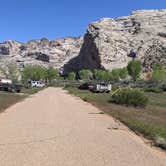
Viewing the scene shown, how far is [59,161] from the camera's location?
8.81 metres

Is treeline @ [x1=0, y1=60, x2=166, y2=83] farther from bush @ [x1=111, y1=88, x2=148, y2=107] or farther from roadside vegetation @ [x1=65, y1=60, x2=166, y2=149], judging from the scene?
bush @ [x1=111, y1=88, x2=148, y2=107]

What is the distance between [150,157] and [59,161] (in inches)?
84.7

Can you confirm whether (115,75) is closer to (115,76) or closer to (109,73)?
(115,76)

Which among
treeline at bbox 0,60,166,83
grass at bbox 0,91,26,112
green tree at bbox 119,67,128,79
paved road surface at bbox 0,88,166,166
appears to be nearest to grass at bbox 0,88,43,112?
grass at bbox 0,91,26,112

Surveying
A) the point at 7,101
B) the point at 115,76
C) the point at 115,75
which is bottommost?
the point at 7,101

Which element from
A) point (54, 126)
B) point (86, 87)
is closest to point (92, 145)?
point (54, 126)

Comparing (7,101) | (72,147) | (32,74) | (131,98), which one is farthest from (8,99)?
(32,74)

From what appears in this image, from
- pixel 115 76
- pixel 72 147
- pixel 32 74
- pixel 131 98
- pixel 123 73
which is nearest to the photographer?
pixel 72 147

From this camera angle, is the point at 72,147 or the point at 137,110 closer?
the point at 72,147

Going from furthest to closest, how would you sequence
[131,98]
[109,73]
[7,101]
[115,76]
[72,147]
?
[109,73] → [115,76] → [7,101] → [131,98] → [72,147]

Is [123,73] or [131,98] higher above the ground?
[123,73]

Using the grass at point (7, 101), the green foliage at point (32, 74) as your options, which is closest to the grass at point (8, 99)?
the grass at point (7, 101)

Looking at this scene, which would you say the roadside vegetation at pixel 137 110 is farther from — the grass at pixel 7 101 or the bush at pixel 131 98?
the grass at pixel 7 101

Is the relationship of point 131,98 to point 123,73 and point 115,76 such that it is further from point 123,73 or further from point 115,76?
point 115,76
